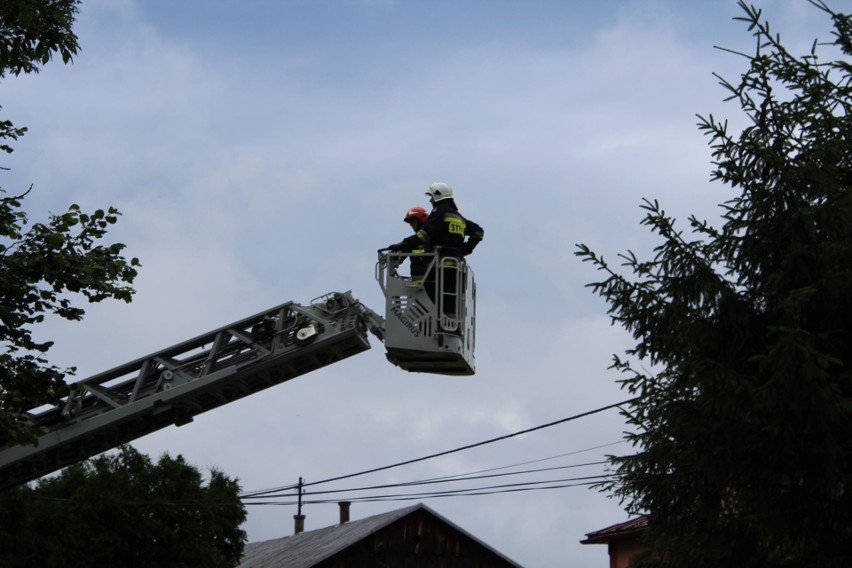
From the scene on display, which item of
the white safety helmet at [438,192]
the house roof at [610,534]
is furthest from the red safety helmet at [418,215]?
the house roof at [610,534]

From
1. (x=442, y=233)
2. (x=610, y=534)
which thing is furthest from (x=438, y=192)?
(x=610, y=534)

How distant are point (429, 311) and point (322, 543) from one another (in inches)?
958

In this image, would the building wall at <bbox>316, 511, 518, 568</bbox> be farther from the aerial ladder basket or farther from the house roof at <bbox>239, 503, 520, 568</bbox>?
the aerial ladder basket

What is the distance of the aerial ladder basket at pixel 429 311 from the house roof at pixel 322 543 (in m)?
21.0

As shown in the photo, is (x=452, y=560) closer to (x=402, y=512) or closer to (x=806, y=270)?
(x=402, y=512)

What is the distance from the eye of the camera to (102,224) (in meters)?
13.9

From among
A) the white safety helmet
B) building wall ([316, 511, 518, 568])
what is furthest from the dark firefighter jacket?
building wall ([316, 511, 518, 568])

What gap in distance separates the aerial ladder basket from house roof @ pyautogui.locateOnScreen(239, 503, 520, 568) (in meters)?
21.0

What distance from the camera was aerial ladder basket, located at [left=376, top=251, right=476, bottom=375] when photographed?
1476cm

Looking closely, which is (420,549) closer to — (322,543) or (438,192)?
(322,543)

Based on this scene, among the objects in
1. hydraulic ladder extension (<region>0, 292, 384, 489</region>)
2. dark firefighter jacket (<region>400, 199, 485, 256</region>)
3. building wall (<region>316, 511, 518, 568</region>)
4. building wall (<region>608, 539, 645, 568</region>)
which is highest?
building wall (<region>316, 511, 518, 568</region>)

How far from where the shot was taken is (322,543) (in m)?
37.8

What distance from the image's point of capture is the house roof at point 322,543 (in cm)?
3578

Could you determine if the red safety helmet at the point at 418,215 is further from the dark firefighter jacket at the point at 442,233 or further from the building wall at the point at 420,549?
the building wall at the point at 420,549
